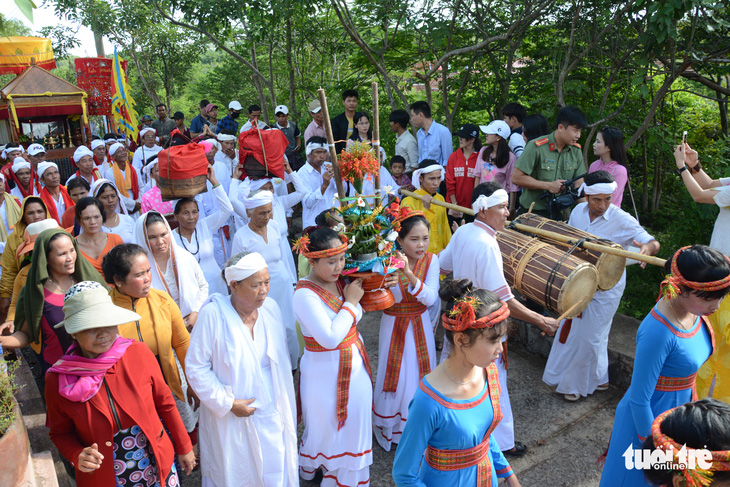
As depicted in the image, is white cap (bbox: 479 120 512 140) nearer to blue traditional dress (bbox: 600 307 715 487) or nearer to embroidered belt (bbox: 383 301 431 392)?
A: embroidered belt (bbox: 383 301 431 392)

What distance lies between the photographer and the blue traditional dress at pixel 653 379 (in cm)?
269

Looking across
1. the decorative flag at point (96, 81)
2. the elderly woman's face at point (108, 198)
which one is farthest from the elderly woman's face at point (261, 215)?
the decorative flag at point (96, 81)

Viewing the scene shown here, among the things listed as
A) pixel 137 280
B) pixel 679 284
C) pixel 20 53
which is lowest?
pixel 137 280

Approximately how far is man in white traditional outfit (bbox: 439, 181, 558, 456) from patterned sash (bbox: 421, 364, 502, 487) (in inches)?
43.0

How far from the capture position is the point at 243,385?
3.17 m

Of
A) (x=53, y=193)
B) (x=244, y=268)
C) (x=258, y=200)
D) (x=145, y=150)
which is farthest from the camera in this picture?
(x=145, y=150)

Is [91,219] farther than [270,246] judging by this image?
No

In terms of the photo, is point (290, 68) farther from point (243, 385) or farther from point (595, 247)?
point (243, 385)

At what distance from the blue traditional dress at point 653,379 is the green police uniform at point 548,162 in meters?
2.96

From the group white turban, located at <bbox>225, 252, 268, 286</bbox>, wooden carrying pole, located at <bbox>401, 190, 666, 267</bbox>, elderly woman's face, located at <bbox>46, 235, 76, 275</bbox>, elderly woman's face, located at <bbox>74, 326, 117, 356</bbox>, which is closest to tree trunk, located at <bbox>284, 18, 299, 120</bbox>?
wooden carrying pole, located at <bbox>401, 190, 666, 267</bbox>

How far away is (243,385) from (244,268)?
26.9 inches

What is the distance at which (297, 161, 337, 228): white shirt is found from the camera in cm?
659

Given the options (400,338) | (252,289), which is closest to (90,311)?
(252,289)

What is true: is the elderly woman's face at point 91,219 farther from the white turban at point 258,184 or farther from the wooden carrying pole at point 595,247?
the wooden carrying pole at point 595,247
